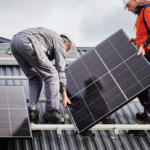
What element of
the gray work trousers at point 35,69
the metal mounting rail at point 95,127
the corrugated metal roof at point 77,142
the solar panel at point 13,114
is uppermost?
the gray work trousers at point 35,69

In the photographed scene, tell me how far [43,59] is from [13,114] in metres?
1.19

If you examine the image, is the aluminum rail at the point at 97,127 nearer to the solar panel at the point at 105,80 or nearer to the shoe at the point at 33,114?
the solar panel at the point at 105,80

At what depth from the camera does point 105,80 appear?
7.84 meters

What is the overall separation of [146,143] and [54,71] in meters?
2.47

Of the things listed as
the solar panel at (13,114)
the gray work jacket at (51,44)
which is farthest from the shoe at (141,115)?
the solar panel at (13,114)

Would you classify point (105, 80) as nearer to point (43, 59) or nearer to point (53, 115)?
point (53, 115)

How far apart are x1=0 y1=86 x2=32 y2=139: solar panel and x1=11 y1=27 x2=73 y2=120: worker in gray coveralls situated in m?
0.30

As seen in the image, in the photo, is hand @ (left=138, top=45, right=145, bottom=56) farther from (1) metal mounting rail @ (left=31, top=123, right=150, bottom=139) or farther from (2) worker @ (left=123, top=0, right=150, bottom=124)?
(1) metal mounting rail @ (left=31, top=123, right=150, bottom=139)

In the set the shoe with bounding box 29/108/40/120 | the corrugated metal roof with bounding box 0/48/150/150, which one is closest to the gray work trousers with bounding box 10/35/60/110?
the shoe with bounding box 29/108/40/120

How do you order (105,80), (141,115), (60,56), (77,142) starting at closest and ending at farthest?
1. (60,56)
2. (77,142)
3. (105,80)
4. (141,115)

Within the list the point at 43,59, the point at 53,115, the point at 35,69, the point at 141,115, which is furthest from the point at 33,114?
the point at 141,115

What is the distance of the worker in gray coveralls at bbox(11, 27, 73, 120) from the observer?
716 cm

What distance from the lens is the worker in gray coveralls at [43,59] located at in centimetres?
716

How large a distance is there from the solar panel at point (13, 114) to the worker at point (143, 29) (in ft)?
8.36
